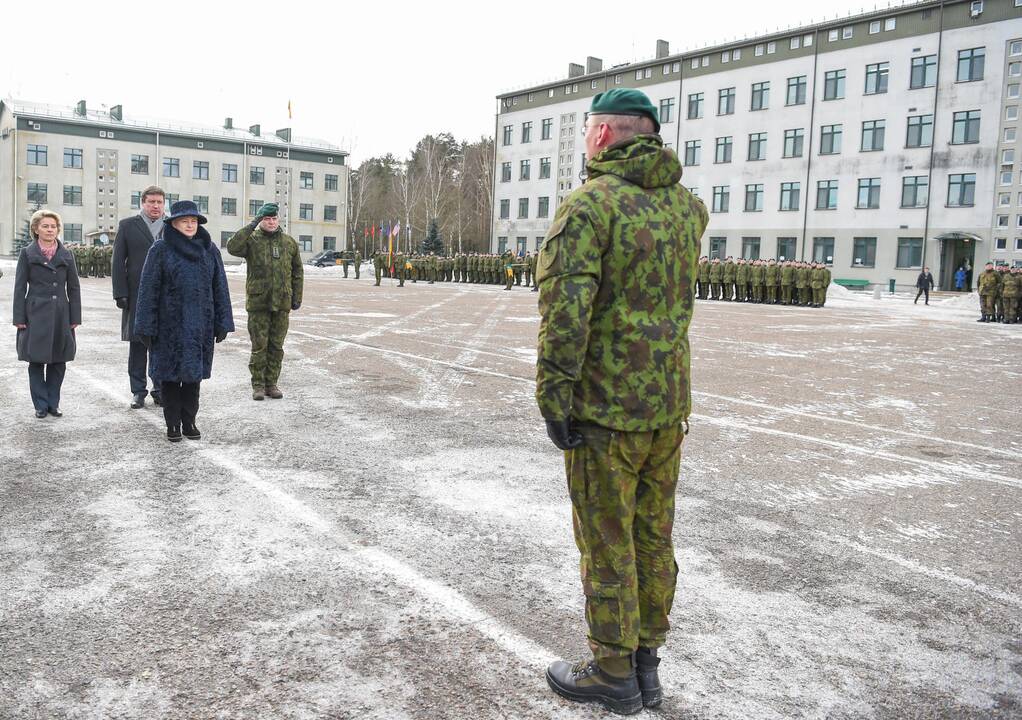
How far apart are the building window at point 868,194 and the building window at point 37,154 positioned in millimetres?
60917

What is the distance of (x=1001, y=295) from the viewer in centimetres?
2547

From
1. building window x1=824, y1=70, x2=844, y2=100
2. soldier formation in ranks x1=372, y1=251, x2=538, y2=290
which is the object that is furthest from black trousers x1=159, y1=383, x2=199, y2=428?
building window x1=824, y1=70, x2=844, y2=100

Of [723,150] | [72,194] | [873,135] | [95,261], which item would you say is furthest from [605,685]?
[72,194]

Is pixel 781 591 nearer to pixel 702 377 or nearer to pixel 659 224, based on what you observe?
pixel 659 224

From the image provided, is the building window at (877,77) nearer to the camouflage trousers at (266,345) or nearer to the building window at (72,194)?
the camouflage trousers at (266,345)

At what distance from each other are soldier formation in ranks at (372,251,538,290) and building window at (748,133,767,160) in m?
16.1

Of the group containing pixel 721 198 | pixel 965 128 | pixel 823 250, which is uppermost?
pixel 965 128

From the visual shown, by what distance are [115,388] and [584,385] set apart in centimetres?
756

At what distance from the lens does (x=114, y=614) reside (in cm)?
372

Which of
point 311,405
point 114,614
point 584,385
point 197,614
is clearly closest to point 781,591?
point 584,385

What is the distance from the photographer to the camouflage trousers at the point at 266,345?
348 inches

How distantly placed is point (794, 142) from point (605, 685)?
52.2 m

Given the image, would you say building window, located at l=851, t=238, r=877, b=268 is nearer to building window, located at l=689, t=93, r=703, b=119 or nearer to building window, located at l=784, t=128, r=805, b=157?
building window, located at l=784, t=128, r=805, b=157

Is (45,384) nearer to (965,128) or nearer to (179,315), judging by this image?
(179,315)
